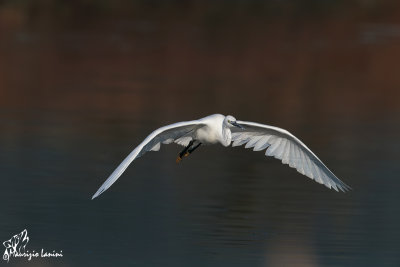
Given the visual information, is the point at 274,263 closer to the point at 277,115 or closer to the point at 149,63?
the point at 277,115

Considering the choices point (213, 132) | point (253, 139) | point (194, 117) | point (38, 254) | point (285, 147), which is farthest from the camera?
point (194, 117)

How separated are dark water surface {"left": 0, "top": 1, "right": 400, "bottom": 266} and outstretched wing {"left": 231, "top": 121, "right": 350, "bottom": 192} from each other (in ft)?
2.23

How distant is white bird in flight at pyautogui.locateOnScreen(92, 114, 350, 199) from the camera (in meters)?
10.8

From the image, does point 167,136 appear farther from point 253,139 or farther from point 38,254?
point 38,254

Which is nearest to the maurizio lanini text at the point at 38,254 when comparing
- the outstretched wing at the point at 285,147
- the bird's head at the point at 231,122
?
the bird's head at the point at 231,122

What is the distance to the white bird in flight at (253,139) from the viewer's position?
426 inches

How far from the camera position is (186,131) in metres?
11.1

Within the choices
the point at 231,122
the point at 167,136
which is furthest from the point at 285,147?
the point at 167,136

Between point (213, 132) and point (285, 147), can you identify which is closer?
point (213, 132)

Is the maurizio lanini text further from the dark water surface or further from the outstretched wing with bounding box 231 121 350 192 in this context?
the outstretched wing with bounding box 231 121 350 192

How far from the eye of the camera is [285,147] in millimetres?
11352

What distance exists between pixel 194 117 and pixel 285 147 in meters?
7.75

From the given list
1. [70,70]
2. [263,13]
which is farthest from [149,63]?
[263,13]

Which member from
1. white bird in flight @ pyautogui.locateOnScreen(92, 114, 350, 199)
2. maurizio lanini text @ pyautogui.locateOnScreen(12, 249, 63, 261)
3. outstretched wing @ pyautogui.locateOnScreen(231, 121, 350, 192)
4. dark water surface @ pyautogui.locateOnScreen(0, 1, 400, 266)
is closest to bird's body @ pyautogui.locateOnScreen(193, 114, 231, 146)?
white bird in flight @ pyautogui.locateOnScreen(92, 114, 350, 199)
